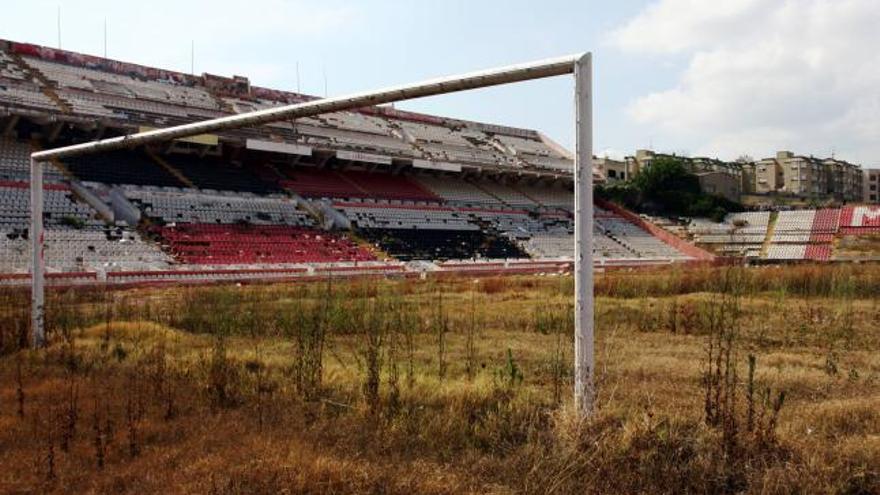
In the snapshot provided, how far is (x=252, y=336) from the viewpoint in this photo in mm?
9633

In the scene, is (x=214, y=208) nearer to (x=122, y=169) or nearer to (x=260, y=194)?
(x=260, y=194)

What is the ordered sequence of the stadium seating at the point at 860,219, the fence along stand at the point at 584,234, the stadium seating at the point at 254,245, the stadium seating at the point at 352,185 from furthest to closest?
the stadium seating at the point at 860,219 → the stadium seating at the point at 352,185 → the stadium seating at the point at 254,245 → the fence along stand at the point at 584,234

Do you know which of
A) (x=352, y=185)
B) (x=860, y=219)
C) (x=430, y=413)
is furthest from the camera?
(x=860, y=219)

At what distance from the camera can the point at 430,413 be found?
504 centimetres

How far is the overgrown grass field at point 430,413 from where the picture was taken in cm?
378

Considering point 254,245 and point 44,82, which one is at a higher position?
point 44,82

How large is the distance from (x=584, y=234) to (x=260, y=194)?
106 feet

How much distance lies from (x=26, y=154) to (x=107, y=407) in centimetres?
2907

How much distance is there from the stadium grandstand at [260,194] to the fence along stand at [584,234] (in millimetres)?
19077

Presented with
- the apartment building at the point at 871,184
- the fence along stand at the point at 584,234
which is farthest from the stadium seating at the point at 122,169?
the apartment building at the point at 871,184

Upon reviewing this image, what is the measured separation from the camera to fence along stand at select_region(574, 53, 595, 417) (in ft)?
14.8

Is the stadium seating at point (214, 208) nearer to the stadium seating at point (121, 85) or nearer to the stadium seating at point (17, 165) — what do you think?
the stadium seating at point (17, 165)

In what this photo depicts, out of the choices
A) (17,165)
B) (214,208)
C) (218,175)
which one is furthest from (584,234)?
(218,175)

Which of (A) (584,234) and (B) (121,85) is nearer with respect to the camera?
(A) (584,234)
